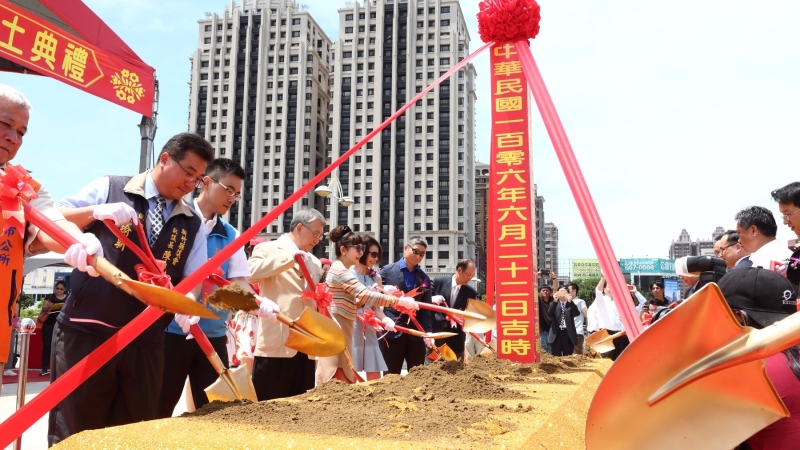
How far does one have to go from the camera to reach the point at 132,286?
1449 millimetres

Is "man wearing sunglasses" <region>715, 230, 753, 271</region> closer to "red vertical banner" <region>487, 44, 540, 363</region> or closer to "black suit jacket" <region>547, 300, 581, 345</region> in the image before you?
"red vertical banner" <region>487, 44, 540, 363</region>

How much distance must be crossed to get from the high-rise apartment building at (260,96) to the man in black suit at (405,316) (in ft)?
203

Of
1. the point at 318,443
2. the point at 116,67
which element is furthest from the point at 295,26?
the point at 318,443

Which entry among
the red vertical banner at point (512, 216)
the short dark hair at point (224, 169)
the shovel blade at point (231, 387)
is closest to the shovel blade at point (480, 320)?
the red vertical banner at point (512, 216)

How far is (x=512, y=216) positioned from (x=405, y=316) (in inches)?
61.1

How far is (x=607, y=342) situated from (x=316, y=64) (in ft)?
227

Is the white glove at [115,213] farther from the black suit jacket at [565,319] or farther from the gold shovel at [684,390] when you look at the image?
the black suit jacket at [565,319]

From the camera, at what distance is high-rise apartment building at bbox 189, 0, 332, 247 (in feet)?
221

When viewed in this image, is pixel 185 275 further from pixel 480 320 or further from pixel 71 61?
pixel 71 61

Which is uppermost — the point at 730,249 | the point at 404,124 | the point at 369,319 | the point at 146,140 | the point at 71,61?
the point at 404,124

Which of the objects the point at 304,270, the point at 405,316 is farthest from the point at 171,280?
the point at 405,316

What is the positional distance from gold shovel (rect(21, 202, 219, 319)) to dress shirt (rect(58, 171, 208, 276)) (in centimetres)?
50

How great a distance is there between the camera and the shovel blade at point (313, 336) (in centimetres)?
241

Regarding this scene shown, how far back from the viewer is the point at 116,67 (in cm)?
536
